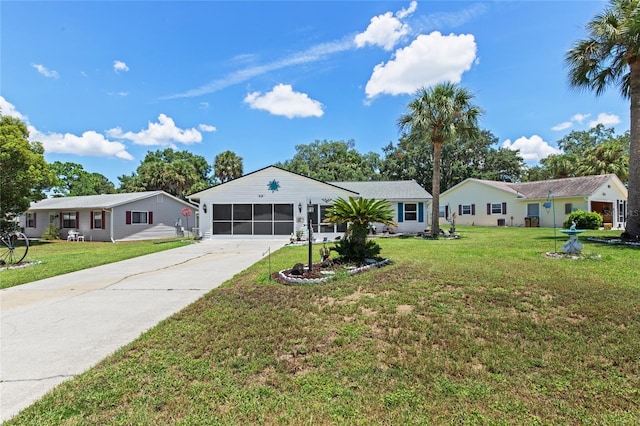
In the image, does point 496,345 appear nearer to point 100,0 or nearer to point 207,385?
point 207,385

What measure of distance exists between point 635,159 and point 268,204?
16.3 meters

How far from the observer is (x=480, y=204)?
2938 cm

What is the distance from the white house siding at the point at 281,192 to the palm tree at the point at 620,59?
11776 millimetres

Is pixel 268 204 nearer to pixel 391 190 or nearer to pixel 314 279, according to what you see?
pixel 391 190

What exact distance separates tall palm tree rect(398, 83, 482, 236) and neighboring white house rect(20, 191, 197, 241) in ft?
52.0

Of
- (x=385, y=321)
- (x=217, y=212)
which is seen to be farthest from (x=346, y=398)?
(x=217, y=212)

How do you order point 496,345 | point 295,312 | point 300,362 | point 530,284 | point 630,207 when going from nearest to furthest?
point 300,362
point 496,345
point 295,312
point 530,284
point 630,207

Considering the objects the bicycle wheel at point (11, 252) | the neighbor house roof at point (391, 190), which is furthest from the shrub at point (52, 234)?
the neighbor house roof at point (391, 190)

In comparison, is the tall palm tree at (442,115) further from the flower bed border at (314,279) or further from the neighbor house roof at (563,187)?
the neighbor house roof at (563,187)

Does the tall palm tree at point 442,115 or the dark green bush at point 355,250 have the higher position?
the tall palm tree at point 442,115

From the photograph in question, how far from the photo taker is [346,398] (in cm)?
287

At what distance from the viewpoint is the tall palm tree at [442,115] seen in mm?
16228

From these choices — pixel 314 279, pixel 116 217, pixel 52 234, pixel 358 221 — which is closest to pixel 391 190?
pixel 358 221

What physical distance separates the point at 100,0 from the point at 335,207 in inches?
354
